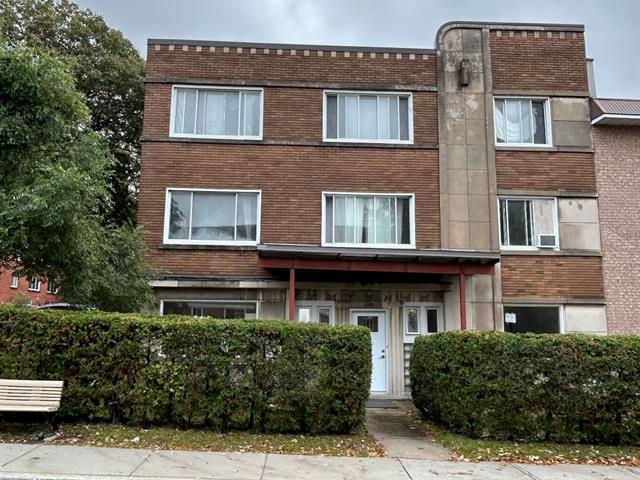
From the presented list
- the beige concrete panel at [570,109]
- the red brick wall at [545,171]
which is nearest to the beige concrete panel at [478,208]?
the red brick wall at [545,171]

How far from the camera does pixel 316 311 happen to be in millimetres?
13930

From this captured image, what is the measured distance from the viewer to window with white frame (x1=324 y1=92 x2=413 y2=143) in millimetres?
14953

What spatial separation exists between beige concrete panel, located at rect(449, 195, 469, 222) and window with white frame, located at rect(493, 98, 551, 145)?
2019 millimetres

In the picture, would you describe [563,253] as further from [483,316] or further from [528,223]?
[483,316]

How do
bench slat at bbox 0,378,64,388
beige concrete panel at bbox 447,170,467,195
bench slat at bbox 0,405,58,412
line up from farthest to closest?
beige concrete panel at bbox 447,170,467,195
bench slat at bbox 0,378,64,388
bench slat at bbox 0,405,58,412

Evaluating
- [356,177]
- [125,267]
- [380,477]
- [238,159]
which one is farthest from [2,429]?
[356,177]

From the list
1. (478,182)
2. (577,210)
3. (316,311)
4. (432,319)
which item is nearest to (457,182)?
(478,182)

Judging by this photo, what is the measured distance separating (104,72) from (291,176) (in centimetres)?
1274

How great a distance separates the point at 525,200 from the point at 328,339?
8363 mm

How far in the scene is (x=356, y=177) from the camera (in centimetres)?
1453

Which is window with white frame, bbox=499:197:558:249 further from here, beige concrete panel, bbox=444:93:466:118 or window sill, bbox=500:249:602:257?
beige concrete panel, bbox=444:93:466:118

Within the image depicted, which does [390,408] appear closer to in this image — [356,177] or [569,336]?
[569,336]

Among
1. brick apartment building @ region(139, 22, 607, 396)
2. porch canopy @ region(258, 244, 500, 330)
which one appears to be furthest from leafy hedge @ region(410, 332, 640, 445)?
brick apartment building @ region(139, 22, 607, 396)

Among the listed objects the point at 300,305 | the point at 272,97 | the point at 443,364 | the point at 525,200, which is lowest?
the point at 443,364
